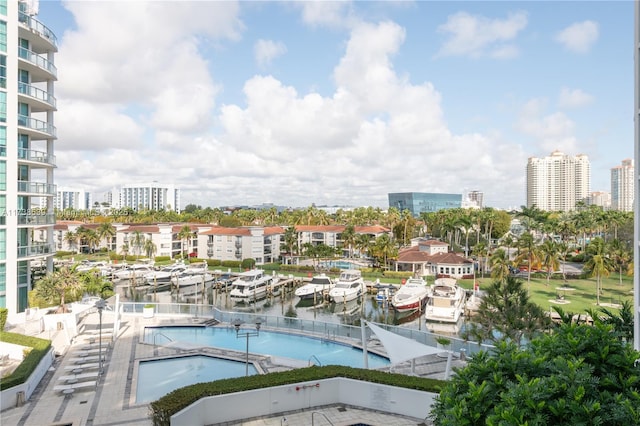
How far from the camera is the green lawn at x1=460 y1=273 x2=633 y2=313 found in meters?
37.4

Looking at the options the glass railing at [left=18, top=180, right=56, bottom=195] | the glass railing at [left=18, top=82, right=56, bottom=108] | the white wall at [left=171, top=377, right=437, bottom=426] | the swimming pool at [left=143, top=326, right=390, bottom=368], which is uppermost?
the glass railing at [left=18, top=82, right=56, bottom=108]

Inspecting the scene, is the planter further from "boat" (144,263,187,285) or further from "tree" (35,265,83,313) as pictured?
"boat" (144,263,187,285)

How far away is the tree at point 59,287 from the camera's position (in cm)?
2773

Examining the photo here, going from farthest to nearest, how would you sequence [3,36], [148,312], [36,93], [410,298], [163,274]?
[163,274]
[410,298]
[36,93]
[148,312]
[3,36]

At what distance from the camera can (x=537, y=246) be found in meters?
45.9

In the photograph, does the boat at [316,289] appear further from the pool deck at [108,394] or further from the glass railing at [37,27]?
the glass railing at [37,27]

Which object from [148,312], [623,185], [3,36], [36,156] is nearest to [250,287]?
[148,312]

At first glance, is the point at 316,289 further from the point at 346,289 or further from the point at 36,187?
the point at 36,187

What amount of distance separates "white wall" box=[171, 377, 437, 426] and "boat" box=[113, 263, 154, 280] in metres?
46.3

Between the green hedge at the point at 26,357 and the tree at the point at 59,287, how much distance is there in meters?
8.62

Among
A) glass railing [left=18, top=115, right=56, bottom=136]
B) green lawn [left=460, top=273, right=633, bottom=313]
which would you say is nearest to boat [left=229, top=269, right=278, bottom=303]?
green lawn [left=460, top=273, right=633, bottom=313]

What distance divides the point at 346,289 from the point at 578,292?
23985 mm

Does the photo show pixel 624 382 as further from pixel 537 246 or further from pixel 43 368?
pixel 537 246

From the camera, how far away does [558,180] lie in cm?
17850
